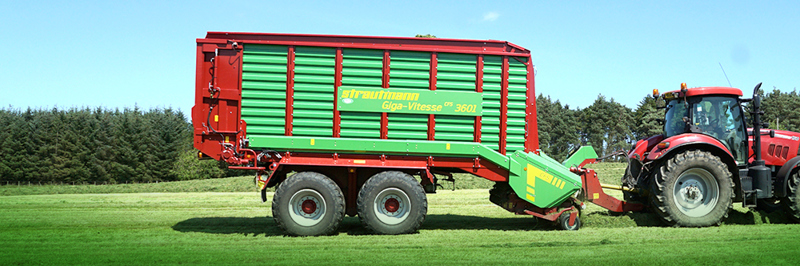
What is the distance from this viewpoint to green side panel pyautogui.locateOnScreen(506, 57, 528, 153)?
926 centimetres

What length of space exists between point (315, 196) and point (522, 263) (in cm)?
373

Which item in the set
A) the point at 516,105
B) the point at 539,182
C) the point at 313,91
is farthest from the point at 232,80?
the point at 539,182

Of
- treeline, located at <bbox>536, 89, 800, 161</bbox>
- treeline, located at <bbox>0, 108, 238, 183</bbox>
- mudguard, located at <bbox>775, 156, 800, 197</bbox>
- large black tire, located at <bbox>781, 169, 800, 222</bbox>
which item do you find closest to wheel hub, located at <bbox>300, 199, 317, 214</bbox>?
mudguard, located at <bbox>775, 156, 800, 197</bbox>

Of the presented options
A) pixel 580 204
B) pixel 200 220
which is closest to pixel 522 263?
pixel 580 204

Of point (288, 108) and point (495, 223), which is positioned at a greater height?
point (288, 108)

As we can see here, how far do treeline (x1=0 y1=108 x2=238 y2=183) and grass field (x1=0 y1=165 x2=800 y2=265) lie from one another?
3892 cm

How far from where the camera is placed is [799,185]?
31.5ft

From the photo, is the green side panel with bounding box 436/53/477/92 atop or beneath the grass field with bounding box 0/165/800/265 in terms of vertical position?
atop

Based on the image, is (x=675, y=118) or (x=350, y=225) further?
(x=675, y=118)

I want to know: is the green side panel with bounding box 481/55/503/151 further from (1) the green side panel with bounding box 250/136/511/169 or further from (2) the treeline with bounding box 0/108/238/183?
(2) the treeline with bounding box 0/108/238/183

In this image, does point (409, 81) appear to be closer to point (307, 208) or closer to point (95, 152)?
point (307, 208)

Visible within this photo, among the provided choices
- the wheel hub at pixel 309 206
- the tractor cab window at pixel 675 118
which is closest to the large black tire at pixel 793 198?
the tractor cab window at pixel 675 118

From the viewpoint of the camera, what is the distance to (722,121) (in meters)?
10.0

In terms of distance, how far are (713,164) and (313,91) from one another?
7059 millimetres
